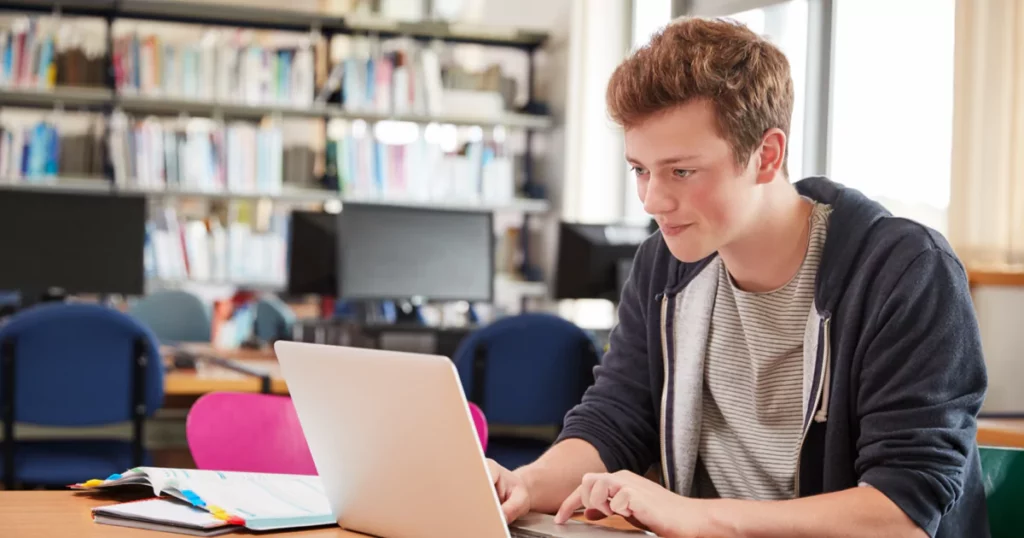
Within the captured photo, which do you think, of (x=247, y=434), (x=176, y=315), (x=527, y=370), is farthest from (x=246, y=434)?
(x=176, y=315)

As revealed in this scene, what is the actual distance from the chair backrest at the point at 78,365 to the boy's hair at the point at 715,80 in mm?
2042

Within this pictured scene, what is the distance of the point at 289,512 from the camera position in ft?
4.13

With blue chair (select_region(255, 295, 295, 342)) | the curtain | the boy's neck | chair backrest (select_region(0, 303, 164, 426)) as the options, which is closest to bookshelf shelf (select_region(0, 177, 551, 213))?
blue chair (select_region(255, 295, 295, 342))

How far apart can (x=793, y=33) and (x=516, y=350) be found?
1.92 metres

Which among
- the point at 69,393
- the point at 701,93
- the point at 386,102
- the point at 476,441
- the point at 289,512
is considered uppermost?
the point at 386,102

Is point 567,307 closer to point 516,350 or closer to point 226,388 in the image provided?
point 516,350

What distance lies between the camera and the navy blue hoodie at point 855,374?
4.05ft

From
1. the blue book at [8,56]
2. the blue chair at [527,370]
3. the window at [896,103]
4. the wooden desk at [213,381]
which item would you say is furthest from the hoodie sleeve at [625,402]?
the blue book at [8,56]

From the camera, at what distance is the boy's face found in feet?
4.31

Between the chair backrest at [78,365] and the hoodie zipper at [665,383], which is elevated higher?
the hoodie zipper at [665,383]

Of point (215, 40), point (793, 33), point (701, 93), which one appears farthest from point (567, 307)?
point (701, 93)

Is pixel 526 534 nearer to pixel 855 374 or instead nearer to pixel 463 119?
pixel 855 374

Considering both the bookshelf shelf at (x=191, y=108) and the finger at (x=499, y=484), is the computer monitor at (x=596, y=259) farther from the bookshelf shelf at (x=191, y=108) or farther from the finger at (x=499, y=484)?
the finger at (x=499, y=484)

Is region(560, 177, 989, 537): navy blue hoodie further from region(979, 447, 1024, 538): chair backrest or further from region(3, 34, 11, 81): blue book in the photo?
region(3, 34, 11, 81): blue book
